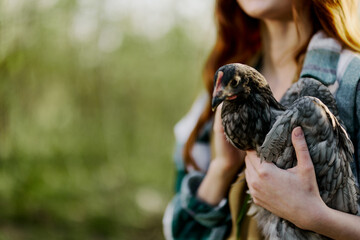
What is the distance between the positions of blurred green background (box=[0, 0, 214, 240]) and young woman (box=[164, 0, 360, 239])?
1699 mm

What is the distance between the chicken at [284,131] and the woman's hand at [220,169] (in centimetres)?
30

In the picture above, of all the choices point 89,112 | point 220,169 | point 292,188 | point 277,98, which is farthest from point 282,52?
point 89,112

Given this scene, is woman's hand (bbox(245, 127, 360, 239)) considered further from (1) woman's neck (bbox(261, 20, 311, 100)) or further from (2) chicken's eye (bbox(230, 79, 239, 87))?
(1) woman's neck (bbox(261, 20, 311, 100))

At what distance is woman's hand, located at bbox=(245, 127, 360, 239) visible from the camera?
848 mm

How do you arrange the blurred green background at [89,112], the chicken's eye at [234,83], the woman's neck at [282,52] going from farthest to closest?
the blurred green background at [89,112] < the woman's neck at [282,52] < the chicken's eye at [234,83]

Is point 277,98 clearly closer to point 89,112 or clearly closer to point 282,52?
point 282,52

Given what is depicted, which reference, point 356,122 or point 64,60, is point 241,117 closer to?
point 356,122

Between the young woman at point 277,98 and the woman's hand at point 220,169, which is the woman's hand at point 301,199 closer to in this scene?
the young woman at point 277,98

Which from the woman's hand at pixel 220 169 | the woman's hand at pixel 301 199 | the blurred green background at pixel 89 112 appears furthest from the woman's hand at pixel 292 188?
the blurred green background at pixel 89 112

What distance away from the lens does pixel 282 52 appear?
1.29 m

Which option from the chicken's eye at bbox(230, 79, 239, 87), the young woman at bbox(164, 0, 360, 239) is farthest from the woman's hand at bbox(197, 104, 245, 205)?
the chicken's eye at bbox(230, 79, 239, 87)

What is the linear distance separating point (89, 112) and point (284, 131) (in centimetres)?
402

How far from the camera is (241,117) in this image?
875 millimetres

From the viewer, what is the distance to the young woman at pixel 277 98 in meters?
Answer: 0.88
